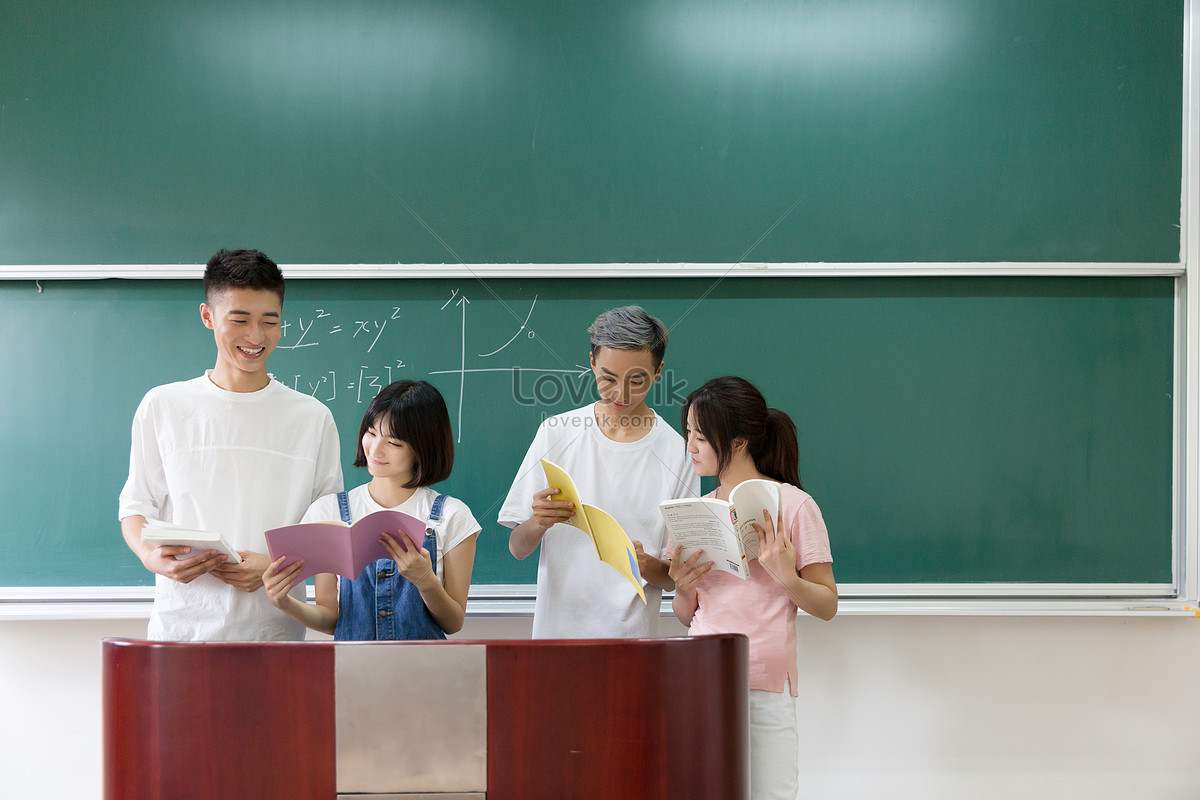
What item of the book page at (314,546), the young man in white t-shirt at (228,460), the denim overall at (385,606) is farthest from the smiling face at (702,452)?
the young man in white t-shirt at (228,460)

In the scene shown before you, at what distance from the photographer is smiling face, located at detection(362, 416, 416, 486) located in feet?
5.22

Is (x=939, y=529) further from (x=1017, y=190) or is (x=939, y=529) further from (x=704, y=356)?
(x=1017, y=190)

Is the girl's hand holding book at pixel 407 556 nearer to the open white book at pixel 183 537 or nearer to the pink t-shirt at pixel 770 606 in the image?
the open white book at pixel 183 537

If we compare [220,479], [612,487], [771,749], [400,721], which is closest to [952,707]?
[771,749]

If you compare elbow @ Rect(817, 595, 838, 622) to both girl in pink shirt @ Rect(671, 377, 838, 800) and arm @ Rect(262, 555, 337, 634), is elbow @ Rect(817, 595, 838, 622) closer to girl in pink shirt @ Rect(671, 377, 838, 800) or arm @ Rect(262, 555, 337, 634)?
girl in pink shirt @ Rect(671, 377, 838, 800)

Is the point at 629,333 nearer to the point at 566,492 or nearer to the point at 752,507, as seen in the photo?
the point at 566,492

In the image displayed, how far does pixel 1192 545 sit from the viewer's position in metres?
2.15

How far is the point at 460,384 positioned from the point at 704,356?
0.70 m

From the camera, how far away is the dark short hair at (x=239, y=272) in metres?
1.63

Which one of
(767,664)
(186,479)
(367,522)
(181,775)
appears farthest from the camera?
(186,479)

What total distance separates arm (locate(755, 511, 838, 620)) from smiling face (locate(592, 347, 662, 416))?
0.46 metres

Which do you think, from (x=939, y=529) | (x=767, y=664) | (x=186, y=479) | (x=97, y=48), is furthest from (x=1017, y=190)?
(x=97, y=48)

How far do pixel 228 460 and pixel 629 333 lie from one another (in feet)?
3.01

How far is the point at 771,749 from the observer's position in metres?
1.51
